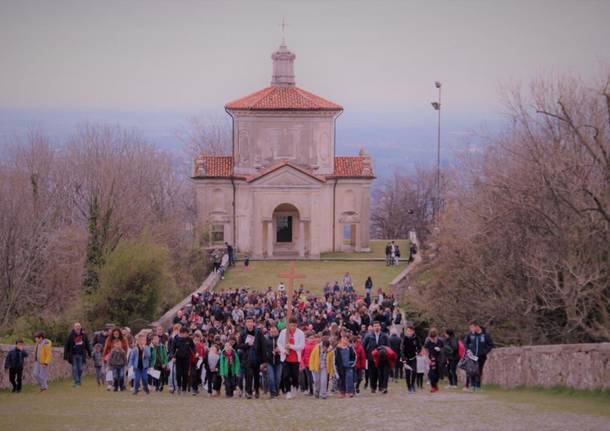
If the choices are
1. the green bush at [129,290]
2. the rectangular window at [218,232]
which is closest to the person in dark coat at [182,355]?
the green bush at [129,290]

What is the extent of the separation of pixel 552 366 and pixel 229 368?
6.16 meters

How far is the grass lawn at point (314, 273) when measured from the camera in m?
49.7

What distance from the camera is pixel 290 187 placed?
6009cm

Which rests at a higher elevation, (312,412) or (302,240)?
(302,240)

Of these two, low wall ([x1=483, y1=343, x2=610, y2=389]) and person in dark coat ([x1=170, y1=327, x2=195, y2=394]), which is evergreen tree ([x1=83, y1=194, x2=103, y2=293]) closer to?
person in dark coat ([x1=170, y1=327, x2=195, y2=394])

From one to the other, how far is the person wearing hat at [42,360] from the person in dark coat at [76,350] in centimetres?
65

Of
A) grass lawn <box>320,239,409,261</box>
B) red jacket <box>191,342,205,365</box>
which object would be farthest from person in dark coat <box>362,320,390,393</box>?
grass lawn <box>320,239,409,261</box>

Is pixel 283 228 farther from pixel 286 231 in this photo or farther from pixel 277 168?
pixel 277 168

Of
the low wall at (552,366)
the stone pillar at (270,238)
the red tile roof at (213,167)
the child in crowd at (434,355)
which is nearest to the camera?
the low wall at (552,366)

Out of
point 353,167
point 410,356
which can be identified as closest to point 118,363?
point 410,356

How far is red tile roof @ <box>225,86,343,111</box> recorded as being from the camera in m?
62.2

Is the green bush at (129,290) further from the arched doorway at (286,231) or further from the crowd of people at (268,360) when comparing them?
the arched doorway at (286,231)

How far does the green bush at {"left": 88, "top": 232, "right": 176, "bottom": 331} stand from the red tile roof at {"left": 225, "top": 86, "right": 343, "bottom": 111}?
2338 centimetres

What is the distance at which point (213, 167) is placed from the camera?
63156mm
